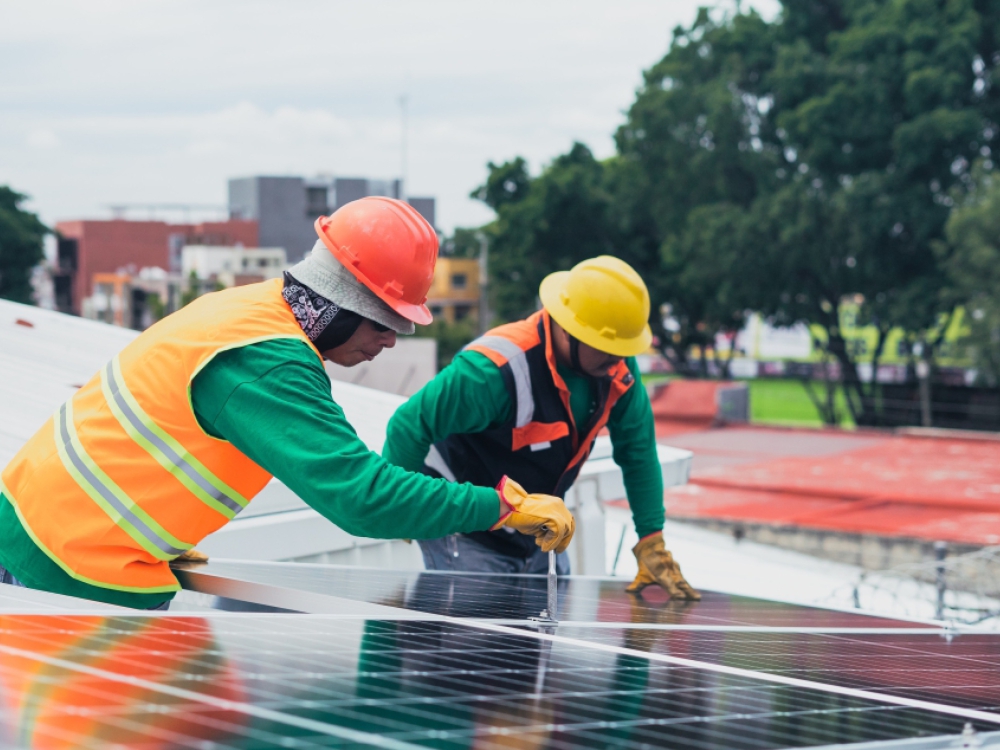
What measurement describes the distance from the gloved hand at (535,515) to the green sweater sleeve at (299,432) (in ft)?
1.57

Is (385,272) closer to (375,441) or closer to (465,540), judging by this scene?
(465,540)

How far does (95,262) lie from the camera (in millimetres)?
77500

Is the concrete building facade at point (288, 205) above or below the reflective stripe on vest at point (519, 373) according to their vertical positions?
above

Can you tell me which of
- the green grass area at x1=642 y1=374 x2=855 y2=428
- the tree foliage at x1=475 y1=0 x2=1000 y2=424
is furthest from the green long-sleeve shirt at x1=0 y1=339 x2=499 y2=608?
the green grass area at x1=642 y1=374 x2=855 y2=428

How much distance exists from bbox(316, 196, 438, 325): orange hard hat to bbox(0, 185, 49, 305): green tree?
50.2 m

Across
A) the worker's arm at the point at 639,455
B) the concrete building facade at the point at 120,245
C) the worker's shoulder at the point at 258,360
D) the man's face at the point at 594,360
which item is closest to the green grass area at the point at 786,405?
the worker's arm at the point at 639,455

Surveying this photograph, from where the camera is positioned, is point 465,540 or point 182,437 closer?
point 182,437

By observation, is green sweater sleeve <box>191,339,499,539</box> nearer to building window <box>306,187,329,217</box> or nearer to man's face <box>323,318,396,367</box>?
man's face <box>323,318,396,367</box>

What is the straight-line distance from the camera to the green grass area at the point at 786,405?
4238 cm

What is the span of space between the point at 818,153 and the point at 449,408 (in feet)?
86.7

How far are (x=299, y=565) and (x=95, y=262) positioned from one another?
78746mm

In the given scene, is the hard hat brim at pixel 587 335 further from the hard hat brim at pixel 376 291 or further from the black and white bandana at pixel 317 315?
the black and white bandana at pixel 317 315

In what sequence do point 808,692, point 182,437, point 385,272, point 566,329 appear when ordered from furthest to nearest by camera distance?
point 566,329, point 385,272, point 182,437, point 808,692

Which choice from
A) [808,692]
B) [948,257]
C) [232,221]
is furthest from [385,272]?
[232,221]
